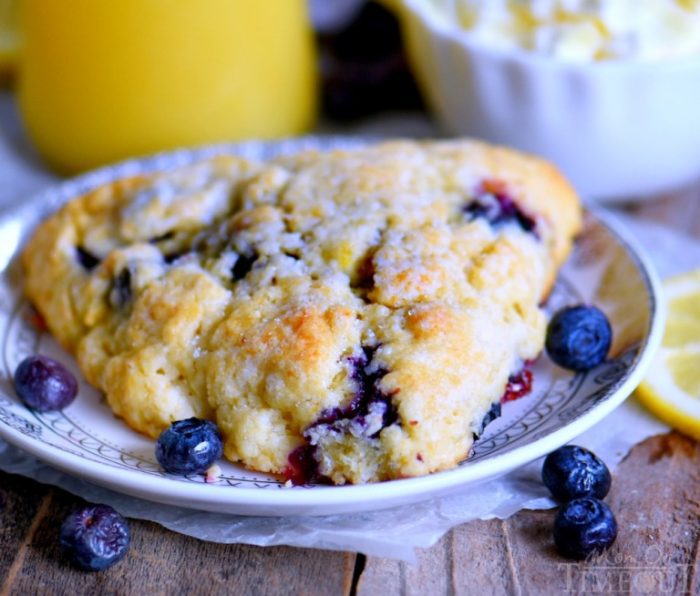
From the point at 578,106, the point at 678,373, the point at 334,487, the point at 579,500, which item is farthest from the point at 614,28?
the point at 334,487

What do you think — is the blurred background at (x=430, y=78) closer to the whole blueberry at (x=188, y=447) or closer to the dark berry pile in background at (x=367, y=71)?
the dark berry pile in background at (x=367, y=71)

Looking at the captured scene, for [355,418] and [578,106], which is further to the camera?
[578,106]

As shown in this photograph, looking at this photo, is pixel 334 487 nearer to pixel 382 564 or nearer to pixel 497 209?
pixel 382 564

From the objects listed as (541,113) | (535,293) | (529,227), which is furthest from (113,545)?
(541,113)

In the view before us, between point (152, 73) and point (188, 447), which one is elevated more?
point (152, 73)

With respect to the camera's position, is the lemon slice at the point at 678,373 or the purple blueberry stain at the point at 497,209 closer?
the lemon slice at the point at 678,373

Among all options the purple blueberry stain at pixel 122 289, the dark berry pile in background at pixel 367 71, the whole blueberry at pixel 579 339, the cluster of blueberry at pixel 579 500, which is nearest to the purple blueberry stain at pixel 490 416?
the cluster of blueberry at pixel 579 500

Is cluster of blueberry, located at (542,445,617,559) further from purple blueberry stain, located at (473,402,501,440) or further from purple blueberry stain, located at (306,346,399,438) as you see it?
purple blueberry stain, located at (306,346,399,438)
